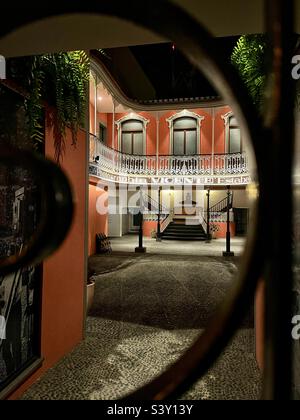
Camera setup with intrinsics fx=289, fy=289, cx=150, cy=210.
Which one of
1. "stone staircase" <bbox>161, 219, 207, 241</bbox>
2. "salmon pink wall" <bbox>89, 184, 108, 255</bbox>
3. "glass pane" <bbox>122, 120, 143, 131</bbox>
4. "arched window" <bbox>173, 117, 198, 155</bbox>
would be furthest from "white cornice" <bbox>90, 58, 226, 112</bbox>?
"stone staircase" <bbox>161, 219, 207, 241</bbox>

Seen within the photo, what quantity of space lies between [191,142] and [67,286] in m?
14.3

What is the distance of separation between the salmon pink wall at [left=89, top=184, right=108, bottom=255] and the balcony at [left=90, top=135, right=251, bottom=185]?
221 centimetres

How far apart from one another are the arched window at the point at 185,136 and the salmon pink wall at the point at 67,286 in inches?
523

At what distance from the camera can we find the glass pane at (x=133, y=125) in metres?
16.6

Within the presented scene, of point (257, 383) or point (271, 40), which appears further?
point (257, 383)

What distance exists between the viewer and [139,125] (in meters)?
16.6

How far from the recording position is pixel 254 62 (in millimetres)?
2422

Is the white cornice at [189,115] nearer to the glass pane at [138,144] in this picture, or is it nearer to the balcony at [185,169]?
the glass pane at [138,144]

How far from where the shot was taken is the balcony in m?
14.3

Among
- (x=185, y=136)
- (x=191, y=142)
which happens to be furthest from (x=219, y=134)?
(x=185, y=136)
